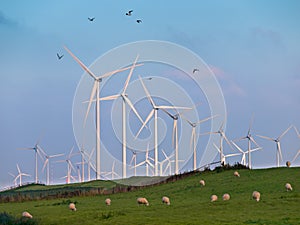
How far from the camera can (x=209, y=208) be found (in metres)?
35.4

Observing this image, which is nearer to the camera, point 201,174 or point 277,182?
point 277,182

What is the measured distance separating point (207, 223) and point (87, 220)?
693 centimetres

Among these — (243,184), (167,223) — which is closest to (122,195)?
(243,184)

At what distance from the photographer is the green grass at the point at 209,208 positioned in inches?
1232

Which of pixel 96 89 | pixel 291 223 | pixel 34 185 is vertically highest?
pixel 96 89

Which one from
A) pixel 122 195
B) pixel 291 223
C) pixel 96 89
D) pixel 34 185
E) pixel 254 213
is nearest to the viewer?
pixel 291 223

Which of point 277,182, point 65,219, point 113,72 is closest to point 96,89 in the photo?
point 113,72

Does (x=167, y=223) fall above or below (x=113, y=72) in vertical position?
below

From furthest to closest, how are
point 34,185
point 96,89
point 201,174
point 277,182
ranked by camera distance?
→ point 34,185, point 96,89, point 201,174, point 277,182

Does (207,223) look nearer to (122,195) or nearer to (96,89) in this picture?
(122,195)

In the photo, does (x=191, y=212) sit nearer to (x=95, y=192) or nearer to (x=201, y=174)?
(x=95, y=192)

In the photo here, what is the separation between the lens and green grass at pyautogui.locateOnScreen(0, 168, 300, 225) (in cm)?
3128

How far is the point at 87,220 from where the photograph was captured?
110ft

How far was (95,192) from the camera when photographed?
59.7 meters
